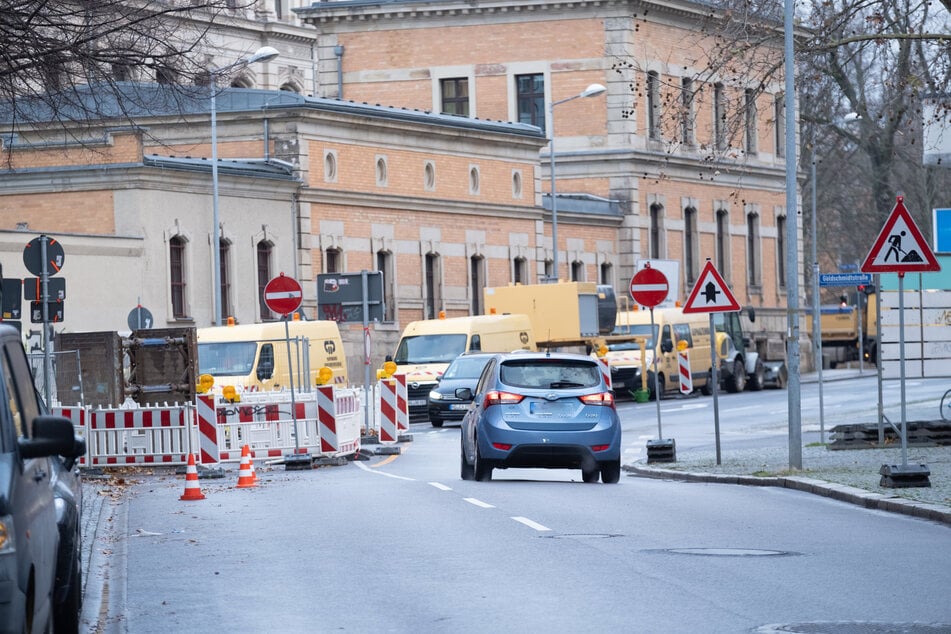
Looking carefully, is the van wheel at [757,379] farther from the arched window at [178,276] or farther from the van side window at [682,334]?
the arched window at [178,276]

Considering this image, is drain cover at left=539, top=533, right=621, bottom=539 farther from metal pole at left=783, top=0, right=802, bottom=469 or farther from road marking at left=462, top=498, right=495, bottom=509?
metal pole at left=783, top=0, right=802, bottom=469

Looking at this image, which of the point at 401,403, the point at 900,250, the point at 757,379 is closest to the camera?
the point at 900,250

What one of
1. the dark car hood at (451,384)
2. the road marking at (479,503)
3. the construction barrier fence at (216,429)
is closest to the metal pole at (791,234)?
the road marking at (479,503)

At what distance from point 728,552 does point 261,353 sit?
26517mm

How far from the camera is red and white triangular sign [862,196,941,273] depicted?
20672 millimetres

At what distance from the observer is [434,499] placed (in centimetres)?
2055

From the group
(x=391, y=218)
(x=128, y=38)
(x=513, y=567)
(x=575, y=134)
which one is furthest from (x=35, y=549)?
(x=575, y=134)

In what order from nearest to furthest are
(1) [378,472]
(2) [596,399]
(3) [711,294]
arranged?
(2) [596,399], (3) [711,294], (1) [378,472]

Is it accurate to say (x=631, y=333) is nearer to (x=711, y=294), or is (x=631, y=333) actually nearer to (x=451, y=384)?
Answer: (x=451, y=384)

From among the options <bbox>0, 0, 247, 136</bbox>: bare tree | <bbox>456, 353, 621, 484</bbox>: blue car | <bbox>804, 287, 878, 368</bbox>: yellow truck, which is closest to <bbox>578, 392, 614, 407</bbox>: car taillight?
<bbox>456, 353, 621, 484</bbox>: blue car

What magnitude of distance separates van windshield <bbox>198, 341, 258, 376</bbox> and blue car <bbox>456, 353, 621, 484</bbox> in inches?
677

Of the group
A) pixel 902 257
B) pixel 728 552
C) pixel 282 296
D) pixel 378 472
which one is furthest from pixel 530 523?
pixel 282 296

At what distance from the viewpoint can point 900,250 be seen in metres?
20.8

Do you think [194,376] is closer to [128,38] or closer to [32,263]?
[32,263]
